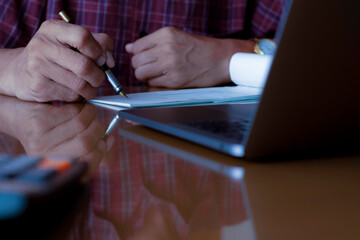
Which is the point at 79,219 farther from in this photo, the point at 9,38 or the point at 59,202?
the point at 9,38

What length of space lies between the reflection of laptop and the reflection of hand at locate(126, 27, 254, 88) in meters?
0.80

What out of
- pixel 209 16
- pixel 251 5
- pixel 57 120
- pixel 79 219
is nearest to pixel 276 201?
pixel 79 219

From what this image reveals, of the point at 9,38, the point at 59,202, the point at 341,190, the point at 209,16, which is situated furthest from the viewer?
the point at 209,16

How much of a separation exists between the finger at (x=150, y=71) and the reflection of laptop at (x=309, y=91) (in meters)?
0.80

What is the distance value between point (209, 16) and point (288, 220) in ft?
4.80

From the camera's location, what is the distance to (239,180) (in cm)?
43

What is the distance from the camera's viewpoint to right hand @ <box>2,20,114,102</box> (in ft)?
3.00

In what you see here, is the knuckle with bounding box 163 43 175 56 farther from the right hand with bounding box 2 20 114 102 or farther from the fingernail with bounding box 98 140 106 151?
the fingernail with bounding box 98 140 106 151

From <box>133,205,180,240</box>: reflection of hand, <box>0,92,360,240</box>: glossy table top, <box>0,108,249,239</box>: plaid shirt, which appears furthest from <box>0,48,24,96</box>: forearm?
<box>133,205,180,240</box>: reflection of hand

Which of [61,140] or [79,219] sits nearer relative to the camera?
[79,219]

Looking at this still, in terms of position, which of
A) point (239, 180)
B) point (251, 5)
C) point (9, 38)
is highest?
point (239, 180)

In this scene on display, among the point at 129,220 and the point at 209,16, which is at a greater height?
the point at 129,220

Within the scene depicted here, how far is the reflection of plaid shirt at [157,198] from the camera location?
1.05 ft

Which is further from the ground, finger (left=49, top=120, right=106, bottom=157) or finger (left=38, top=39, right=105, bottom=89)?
finger (left=49, top=120, right=106, bottom=157)
